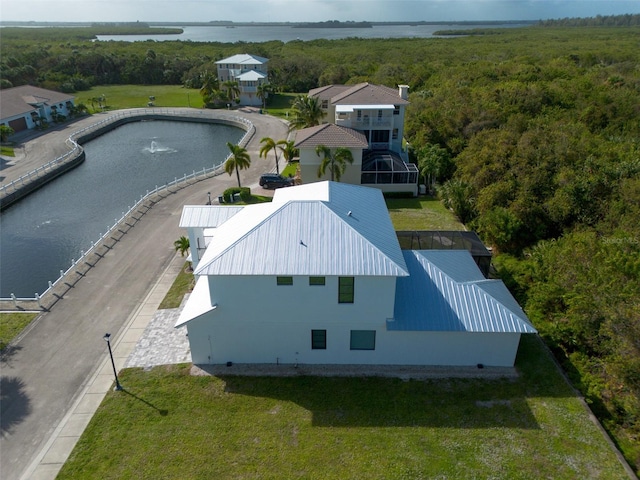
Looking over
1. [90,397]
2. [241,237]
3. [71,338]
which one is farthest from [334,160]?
[90,397]

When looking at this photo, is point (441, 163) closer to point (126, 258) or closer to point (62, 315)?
point (126, 258)

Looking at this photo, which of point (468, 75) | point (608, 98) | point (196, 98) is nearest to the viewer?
point (608, 98)

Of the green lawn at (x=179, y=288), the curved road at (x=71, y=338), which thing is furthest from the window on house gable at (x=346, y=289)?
the curved road at (x=71, y=338)

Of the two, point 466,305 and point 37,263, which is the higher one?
point 466,305

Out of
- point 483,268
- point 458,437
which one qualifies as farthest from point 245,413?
point 483,268

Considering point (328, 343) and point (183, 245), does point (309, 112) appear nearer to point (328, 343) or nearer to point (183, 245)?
point (183, 245)

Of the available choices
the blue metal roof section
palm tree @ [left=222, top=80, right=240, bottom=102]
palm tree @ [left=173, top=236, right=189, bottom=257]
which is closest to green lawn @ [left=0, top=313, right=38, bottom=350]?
palm tree @ [left=173, top=236, right=189, bottom=257]
